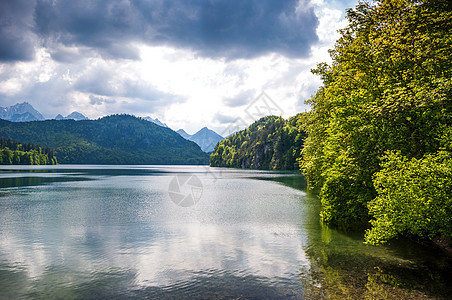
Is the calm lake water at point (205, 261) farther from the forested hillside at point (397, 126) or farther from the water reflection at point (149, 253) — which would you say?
the forested hillside at point (397, 126)

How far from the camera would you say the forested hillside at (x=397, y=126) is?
51.7 feet

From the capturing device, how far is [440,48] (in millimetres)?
18016

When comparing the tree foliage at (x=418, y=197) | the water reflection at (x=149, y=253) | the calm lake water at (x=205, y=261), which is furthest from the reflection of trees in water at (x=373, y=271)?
the tree foliage at (x=418, y=197)

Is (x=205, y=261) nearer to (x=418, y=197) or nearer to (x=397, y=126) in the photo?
(x=418, y=197)

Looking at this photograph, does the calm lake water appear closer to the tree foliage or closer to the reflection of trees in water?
the reflection of trees in water

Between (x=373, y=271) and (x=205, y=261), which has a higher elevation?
(x=373, y=271)

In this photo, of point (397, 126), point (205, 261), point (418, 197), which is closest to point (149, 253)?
point (205, 261)

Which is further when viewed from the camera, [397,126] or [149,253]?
[149,253]

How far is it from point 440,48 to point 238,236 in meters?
19.8

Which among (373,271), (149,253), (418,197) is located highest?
(418,197)

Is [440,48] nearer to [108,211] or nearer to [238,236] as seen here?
[238,236]

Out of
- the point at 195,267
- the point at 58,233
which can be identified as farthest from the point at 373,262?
the point at 58,233

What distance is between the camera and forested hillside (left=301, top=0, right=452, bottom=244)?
15.8 m

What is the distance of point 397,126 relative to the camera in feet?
65.3
